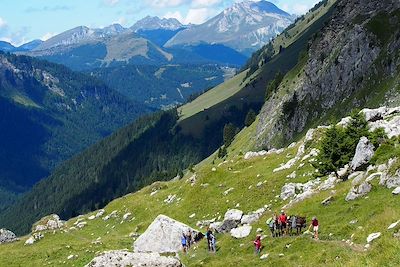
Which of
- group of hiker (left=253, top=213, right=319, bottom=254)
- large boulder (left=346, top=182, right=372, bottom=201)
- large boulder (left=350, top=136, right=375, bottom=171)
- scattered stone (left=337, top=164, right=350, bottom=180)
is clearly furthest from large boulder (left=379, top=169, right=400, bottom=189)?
scattered stone (left=337, top=164, right=350, bottom=180)

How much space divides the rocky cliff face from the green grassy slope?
42.6 meters

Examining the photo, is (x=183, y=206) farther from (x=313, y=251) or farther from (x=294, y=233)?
(x=313, y=251)

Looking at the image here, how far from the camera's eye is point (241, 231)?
4075 cm

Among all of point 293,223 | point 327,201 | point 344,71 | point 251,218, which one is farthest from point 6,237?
point 344,71

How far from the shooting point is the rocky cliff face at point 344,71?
104625 millimetres

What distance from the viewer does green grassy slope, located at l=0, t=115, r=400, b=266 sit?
2797 cm

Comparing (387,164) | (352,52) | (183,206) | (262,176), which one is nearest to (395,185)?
(387,164)

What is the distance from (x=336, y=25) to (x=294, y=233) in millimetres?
112893

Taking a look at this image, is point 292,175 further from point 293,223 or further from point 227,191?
point 293,223

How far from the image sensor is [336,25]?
136 meters

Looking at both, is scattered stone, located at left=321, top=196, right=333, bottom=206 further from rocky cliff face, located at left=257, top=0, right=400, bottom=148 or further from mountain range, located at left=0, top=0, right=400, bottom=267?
rocky cliff face, located at left=257, top=0, right=400, bottom=148

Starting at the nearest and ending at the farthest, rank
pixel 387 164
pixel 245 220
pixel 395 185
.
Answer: pixel 395 185
pixel 387 164
pixel 245 220

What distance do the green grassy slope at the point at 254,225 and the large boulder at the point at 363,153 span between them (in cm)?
267

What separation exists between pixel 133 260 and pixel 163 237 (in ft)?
50.7
